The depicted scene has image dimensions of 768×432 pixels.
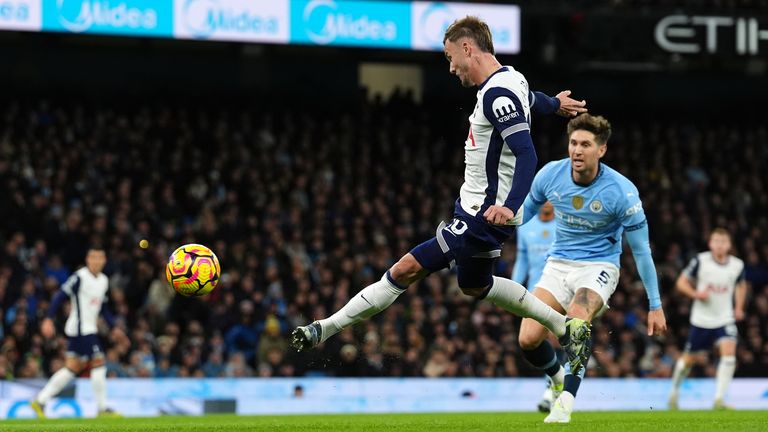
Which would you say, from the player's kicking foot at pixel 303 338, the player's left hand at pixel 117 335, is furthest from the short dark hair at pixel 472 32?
the player's left hand at pixel 117 335

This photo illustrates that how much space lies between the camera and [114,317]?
17406mm

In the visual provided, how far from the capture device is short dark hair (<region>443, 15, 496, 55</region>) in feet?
26.5

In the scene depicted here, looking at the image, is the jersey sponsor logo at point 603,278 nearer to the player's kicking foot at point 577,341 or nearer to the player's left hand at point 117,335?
the player's kicking foot at point 577,341

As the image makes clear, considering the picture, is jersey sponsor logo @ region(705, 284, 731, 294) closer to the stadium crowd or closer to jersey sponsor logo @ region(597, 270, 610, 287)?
the stadium crowd

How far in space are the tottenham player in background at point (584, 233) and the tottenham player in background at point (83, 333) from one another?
258 inches

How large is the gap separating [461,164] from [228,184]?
4908 mm

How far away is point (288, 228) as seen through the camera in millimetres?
20781

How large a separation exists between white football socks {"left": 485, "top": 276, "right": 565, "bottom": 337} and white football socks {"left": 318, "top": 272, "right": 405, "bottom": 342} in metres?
0.65

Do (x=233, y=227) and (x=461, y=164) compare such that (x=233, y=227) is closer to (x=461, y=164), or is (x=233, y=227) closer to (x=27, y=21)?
(x=27, y=21)

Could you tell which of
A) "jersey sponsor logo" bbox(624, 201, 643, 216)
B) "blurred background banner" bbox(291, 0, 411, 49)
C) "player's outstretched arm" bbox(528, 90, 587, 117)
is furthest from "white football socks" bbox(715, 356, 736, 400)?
"blurred background banner" bbox(291, 0, 411, 49)

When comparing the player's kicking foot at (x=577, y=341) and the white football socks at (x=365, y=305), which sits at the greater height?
the white football socks at (x=365, y=305)

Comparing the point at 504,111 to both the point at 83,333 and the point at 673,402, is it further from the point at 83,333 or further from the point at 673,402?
the point at 83,333

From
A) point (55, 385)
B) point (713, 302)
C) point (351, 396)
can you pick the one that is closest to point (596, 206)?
point (713, 302)

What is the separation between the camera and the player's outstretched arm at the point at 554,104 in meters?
8.52
